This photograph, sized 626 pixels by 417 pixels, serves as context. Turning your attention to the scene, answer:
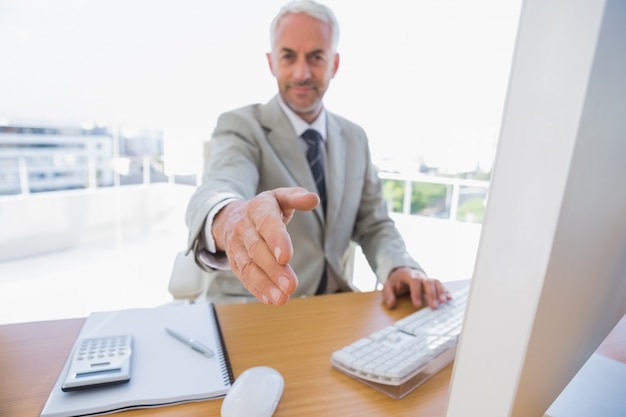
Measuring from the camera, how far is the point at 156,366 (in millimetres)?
424

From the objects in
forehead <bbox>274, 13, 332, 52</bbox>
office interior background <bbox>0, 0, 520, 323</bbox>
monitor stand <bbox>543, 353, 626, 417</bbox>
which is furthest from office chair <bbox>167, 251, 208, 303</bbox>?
office interior background <bbox>0, 0, 520, 323</bbox>

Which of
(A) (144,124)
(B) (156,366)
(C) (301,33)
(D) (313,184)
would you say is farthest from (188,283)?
(A) (144,124)

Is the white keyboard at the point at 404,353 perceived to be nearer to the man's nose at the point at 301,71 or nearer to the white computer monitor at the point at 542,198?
the white computer monitor at the point at 542,198

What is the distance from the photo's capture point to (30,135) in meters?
3.17

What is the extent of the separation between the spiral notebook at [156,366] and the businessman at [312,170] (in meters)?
0.10

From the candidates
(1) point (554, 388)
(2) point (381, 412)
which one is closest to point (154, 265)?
(2) point (381, 412)

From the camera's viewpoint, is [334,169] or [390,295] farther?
[334,169]

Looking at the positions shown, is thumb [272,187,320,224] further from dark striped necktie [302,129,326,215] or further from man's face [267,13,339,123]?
man's face [267,13,339,123]

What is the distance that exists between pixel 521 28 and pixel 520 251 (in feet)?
0.27

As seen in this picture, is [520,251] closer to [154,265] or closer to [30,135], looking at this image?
[154,265]

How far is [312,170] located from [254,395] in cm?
70

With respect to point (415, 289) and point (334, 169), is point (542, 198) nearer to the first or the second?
point (415, 289)

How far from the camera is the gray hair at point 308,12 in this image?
988mm

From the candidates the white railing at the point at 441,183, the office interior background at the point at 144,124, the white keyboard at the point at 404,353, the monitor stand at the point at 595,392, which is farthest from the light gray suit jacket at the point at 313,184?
the white railing at the point at 441,183
